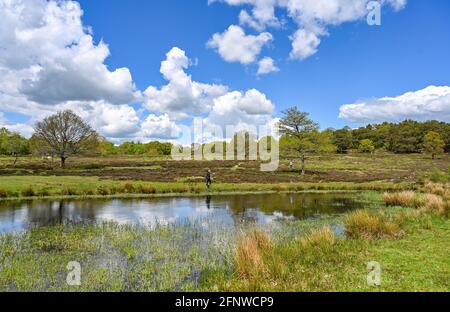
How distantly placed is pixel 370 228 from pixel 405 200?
517 inches

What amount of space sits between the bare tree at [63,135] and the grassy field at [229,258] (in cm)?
5757

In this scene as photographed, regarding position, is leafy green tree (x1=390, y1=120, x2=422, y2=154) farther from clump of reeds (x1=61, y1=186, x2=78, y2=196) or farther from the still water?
clump of reeds (x1=61, y1=186, x2=78, y2=196)

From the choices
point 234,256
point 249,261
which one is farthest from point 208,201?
point 249,261

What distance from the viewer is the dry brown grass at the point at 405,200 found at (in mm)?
25920

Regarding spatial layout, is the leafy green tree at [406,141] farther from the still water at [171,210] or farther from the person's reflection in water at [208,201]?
the person's reflection in water at [208,201]

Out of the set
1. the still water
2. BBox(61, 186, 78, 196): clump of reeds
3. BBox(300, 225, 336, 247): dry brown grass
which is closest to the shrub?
BBox(61, 186, 78, 196): clump of reeds

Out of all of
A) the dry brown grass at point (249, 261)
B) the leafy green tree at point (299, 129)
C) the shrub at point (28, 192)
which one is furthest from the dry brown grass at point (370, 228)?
the leafy green tree at point (299, 129)

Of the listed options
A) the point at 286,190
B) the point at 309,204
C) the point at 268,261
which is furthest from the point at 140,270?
the point at 286,190

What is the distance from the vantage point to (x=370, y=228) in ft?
54.2

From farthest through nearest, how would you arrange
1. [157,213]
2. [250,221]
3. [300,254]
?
[157,213] < [250,221] < [300,254]

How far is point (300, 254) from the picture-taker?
43.4ft
